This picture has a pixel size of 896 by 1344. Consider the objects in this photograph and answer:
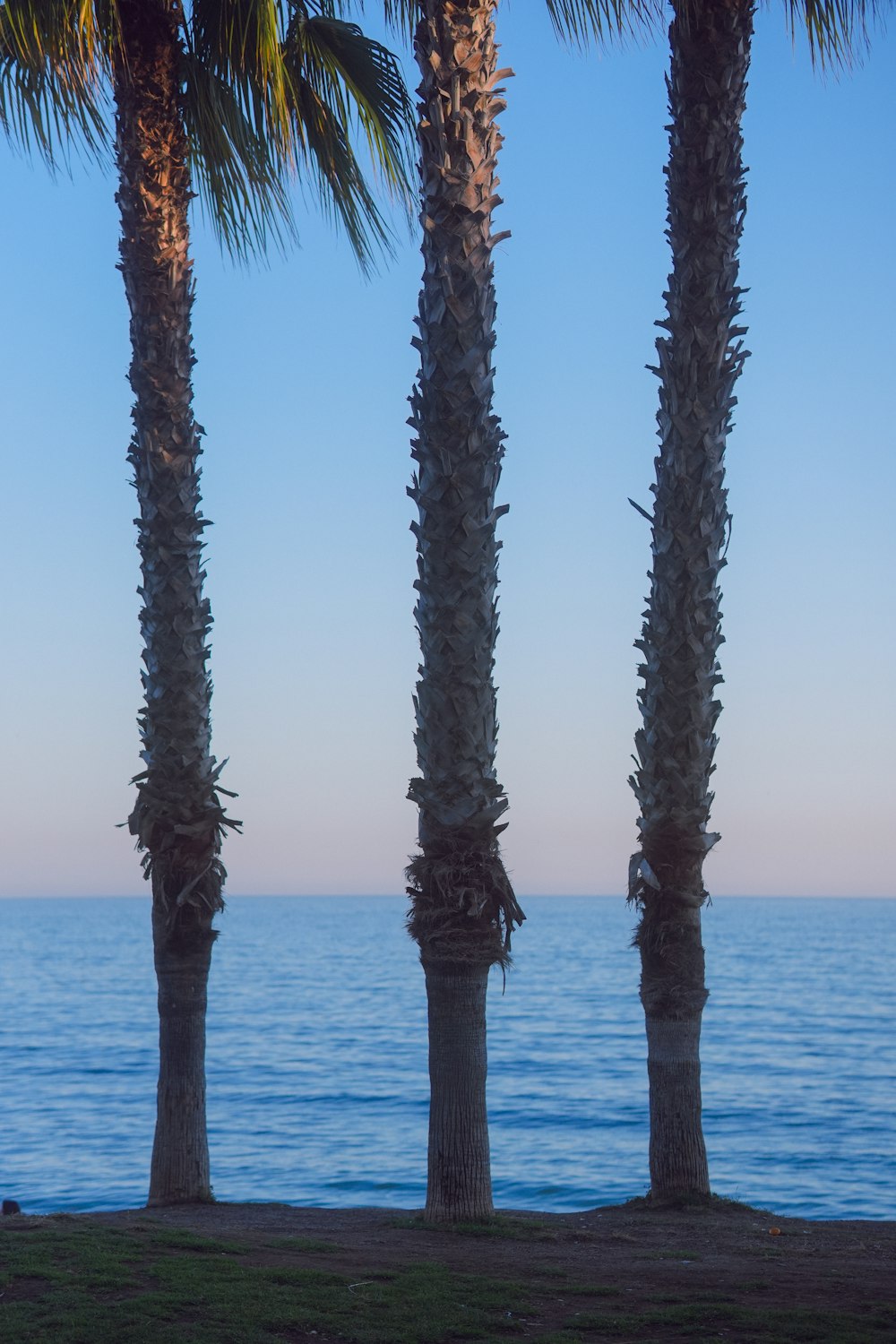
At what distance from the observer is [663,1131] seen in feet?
34.1

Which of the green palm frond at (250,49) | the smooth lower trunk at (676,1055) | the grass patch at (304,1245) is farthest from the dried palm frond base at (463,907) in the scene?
the green palm frond at (250,49)

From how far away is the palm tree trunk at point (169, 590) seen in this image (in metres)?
10.8

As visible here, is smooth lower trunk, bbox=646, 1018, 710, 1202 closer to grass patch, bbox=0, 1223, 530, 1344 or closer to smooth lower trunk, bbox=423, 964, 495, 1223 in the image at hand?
smooth lower trunk, bbox=423, 964, 495, 1223

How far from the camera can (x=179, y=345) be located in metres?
11.3

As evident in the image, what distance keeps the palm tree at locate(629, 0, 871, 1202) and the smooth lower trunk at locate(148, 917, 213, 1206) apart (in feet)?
11.8

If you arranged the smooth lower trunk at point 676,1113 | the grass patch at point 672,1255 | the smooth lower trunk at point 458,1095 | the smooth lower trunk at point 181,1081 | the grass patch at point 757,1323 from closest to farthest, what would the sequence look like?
the grass patch at point 757,1323 < the grass patch at point 672,1255 < the smooth lower trunk at point 458,1095 < the smooth lower trunk at point 676,1113 < the smooth lower trunk at point 181,1081

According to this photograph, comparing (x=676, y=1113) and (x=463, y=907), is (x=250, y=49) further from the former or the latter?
(x=676, y=1113)

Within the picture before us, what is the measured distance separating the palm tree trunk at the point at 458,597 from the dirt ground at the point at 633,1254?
707 millimetres

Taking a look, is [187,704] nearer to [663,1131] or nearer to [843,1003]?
[663,1131]

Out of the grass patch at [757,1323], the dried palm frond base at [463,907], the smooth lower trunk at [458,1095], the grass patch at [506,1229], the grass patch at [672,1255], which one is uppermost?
the dried palm frond base at [463,907]

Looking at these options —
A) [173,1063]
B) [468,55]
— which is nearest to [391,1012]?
[173,1063]

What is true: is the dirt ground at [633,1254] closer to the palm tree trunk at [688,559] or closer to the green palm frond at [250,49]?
the palm tree trunk at [688,559]

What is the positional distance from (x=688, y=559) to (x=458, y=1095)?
4462 mm

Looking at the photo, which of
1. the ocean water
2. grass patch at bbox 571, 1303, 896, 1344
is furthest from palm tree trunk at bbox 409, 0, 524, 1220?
the ocean water
